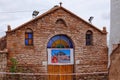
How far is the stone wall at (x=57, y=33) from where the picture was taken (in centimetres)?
1798

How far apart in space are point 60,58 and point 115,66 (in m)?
12.5

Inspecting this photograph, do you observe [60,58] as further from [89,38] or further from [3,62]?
Answer: [3,62]

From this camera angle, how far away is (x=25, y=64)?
59.0 feet

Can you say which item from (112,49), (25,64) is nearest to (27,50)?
(25,64)

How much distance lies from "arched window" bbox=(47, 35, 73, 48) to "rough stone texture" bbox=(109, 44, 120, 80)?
12.5 meters

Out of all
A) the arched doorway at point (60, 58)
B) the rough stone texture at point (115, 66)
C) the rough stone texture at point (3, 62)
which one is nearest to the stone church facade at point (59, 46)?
the arched doorway at point (60, 58)

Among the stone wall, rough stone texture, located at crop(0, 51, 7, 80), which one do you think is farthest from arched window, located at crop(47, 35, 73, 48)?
rough stone texture, located at crop(0, 51, 7, 80)

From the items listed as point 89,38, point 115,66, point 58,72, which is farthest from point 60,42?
point 115,66

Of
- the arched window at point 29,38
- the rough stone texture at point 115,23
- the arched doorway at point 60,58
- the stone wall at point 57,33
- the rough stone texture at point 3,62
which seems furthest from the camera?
the arched doorway at point 60,58

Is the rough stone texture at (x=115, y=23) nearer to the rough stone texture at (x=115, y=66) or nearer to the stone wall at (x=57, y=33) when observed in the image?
the rough stone texture at (x=115, y=66)

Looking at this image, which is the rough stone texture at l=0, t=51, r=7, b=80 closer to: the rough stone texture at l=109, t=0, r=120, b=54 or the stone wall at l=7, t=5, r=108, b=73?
the stone wall at l=7, t=5, r=108, b=73

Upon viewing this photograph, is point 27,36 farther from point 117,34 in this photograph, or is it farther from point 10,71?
point 117,34

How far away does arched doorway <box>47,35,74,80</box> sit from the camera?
18.5 m

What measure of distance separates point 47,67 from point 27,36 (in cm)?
209
